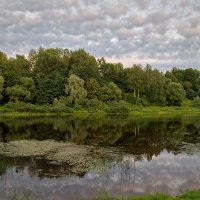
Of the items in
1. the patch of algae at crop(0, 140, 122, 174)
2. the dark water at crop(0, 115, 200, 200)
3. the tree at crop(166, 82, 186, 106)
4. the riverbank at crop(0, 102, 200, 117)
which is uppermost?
the tree at crop(166, 82, 186, 106)

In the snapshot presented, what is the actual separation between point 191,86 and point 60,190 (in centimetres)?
10773

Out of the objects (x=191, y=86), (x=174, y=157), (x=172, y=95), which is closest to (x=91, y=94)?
(x=172, y=95)

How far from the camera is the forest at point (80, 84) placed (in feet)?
285

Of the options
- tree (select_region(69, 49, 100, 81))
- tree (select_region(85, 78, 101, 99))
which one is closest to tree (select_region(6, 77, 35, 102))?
tree (select_region(69, 49, 100, 81))

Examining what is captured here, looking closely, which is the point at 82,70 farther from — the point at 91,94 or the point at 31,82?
the point at 31,82

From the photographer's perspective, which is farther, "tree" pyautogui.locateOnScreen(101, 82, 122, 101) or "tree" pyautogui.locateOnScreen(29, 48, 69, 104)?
"tree" pyautogui.locateOnScreen(101, 82, 122, 101)

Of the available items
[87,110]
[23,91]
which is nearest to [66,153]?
[87,110]

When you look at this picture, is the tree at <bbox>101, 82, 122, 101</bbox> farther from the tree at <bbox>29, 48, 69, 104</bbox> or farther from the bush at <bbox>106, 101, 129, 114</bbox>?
the tree at <bbox>29, 48, 69, 104</bbox>

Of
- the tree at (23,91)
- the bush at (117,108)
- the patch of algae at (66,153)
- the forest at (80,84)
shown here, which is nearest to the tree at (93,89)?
the forest at (80,84)

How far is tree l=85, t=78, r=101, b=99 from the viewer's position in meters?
91.7

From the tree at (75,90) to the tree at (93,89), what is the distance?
434 cm

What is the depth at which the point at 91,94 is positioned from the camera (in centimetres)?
9206

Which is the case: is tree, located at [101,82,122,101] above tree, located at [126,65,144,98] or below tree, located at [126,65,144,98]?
below

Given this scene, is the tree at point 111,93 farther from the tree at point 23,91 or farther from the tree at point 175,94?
the tree at point 23,91
